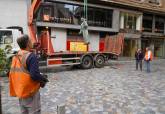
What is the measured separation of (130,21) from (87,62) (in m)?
17.2

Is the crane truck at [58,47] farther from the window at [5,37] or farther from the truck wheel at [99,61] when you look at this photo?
the window at [5,37]

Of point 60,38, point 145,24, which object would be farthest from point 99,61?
point 145,24

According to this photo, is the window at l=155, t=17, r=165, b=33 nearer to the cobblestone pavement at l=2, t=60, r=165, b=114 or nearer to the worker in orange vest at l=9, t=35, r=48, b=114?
the cobblestone pavement at l=2, t=60, r=165, b=114

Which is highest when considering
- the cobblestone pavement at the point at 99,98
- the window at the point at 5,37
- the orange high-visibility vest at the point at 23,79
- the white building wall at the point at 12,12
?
the white building wall at the point at 12,12

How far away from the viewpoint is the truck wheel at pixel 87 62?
1916cm

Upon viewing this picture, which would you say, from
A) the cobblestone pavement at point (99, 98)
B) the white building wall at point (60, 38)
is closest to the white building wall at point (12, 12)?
the white building wall at point (60, 38)

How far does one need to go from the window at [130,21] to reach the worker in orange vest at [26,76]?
30.5 m

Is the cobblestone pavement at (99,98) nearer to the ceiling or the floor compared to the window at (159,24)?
nearer to the floor

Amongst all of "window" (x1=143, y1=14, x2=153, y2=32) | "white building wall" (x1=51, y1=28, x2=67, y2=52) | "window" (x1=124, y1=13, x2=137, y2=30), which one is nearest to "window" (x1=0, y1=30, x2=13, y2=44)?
"white building wall" (x1=51, y1=28, x2=67, y2=52)

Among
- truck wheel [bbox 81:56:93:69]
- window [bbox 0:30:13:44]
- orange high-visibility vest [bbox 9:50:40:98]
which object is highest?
window [bbox 0:30:13:44]

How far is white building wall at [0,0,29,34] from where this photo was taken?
24.9 m

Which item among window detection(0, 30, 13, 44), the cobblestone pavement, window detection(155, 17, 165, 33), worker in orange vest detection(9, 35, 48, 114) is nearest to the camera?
worker in orange vest detection(9, 35, 48, 114)

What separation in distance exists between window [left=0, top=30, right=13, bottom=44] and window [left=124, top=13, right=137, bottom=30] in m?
21.1

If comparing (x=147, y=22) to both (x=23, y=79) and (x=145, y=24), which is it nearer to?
(x=145, y=24)
